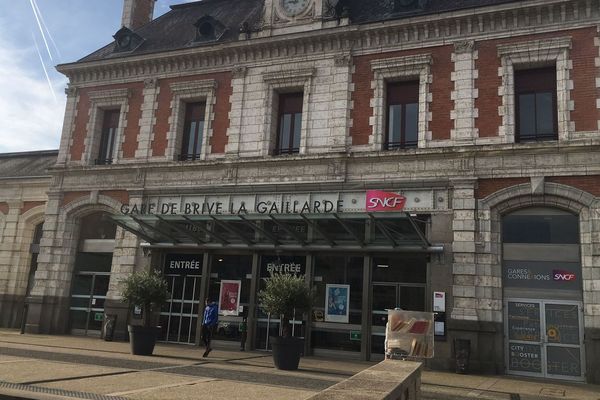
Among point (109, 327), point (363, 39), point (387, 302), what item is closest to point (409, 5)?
point (363, 39)

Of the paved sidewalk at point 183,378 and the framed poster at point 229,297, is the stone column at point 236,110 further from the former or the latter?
the paved sidewalk at point 183,378

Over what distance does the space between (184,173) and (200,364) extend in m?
8.03

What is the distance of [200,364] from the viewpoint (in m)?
12.7

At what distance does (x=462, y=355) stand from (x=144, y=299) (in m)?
8.63

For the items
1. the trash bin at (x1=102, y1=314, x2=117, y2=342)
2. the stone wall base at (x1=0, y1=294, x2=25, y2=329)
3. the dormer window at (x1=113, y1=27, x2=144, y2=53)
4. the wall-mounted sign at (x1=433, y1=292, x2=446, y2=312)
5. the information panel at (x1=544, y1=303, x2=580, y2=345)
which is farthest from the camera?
the stone wall base at (x1=0, y1=294, x2=25, y2=329)

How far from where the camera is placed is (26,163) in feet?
84.0

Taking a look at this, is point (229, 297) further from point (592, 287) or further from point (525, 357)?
point (592, 287)

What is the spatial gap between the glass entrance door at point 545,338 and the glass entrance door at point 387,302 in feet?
8.03

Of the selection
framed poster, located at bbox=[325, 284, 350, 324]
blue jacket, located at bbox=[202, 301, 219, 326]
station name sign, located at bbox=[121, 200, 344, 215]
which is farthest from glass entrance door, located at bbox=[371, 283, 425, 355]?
blue jacket, located at bbox=[202, 301, 219, 326]

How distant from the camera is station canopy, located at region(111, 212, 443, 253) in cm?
1497

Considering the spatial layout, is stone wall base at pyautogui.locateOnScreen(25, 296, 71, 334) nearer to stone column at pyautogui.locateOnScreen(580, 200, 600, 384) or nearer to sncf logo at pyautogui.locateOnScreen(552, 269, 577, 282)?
sncf logo at pyautogui.locateOnScreen(552, 269, 577, 282)

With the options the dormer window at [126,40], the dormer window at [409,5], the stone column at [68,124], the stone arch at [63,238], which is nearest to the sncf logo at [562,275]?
the dormer window at [409,5]

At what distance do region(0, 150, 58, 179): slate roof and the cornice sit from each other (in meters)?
5.17

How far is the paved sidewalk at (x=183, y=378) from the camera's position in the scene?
8094 millimetres
